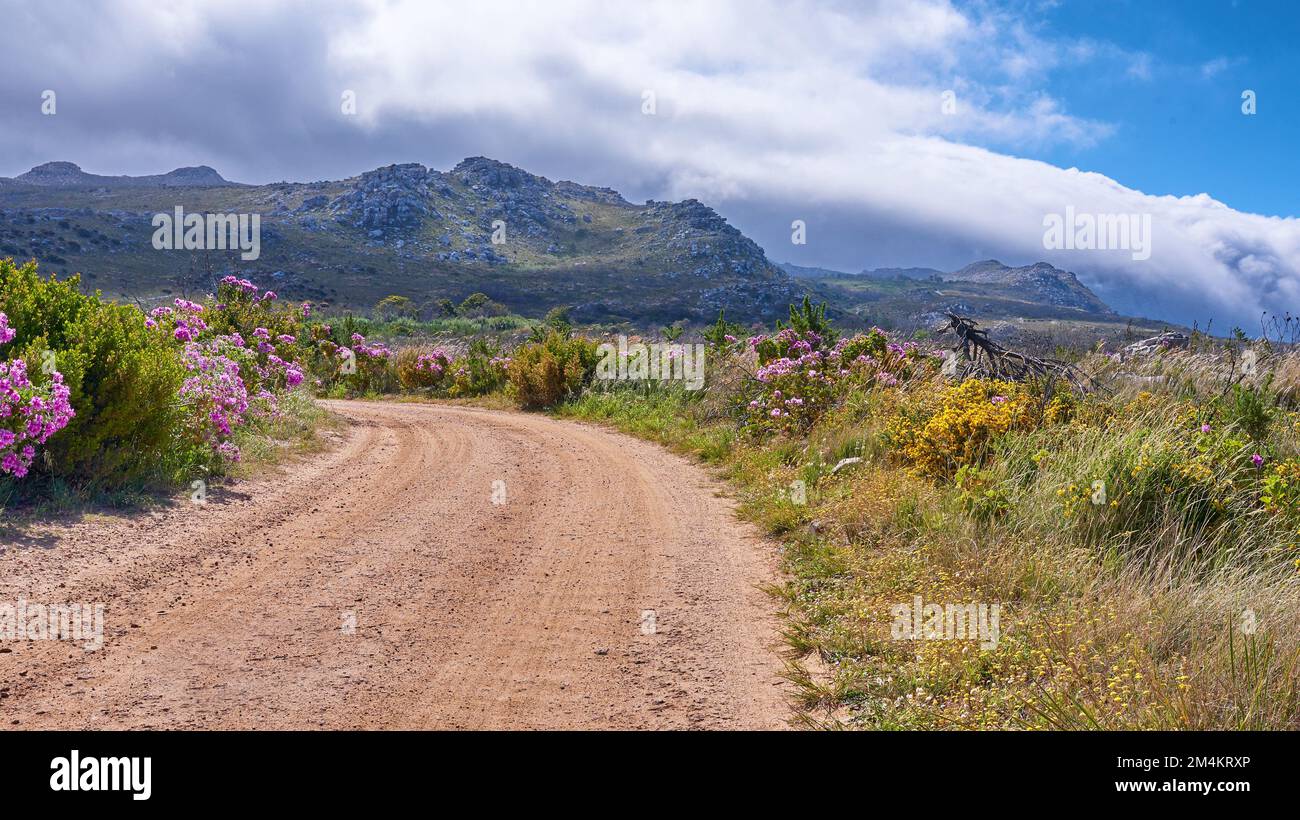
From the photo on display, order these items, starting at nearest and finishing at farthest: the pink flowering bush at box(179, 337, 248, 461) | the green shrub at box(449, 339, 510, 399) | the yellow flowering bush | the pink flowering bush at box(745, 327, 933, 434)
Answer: the yellow flowering bush
the pink flowering bush at box(179, 337, 248, 461)
the pink flowering bush at box(745, 327, 933, 434)
the green shrub at box(449, 339, 510, 399)

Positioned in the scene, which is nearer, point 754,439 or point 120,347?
point 120,347

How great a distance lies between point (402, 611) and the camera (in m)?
4.97

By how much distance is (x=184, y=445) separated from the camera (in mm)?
8133

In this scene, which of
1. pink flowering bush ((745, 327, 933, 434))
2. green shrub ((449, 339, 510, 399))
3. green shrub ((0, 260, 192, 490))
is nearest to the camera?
green shrub ((0, 260, 192, 490))

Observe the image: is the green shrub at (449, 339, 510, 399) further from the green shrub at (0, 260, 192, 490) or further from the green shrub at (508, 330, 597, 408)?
the green shrub at (0, 260, 192, 490)

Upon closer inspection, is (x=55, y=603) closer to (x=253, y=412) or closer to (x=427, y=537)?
(x=427, y=537)

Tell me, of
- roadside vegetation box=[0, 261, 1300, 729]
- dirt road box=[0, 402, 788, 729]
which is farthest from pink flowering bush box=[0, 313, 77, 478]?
dirt road box=[0, 402, 788, 729]

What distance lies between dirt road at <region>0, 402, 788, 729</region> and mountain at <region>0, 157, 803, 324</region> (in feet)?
A: 138

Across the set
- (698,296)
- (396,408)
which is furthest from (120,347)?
(698,296)

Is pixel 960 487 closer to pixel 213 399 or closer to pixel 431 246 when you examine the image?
pixel 213 399

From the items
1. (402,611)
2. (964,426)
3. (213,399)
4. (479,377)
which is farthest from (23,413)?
(479,377)

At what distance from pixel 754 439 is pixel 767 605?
20.3 feet

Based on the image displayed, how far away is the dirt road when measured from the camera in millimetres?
3666

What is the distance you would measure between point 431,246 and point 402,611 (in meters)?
109
